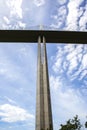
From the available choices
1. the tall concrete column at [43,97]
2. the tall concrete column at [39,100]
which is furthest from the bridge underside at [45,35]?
the tall concrete column at [39,100]

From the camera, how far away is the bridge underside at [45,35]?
35875mm

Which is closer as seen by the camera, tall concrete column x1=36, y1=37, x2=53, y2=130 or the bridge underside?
tall concrete column x1=36, y1=37, x2=53, y2=130

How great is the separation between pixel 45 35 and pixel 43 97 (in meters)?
9.68

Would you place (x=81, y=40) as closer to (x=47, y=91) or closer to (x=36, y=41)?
(x=36, y=41)

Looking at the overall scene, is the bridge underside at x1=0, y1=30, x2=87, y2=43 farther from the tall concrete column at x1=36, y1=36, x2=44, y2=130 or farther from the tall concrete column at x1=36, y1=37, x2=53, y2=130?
the tall concrete column at x1=36, y1=36, x2=44, y2=130

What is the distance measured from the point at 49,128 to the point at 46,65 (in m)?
8.87

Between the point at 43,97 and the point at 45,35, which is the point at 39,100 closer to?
the point at 43,97

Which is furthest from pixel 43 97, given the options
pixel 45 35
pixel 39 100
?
pixel 45 35

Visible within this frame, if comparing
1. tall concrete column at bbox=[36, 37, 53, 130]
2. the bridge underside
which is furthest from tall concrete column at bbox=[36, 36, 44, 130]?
the bridge underside

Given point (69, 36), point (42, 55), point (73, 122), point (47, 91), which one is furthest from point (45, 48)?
point (73, 122)

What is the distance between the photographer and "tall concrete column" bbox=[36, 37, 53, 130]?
1180 inches

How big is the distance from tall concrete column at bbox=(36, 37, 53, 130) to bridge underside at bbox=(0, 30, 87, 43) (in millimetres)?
2434

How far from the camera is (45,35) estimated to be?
36.7 metres

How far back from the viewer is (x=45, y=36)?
3684 centimetres
